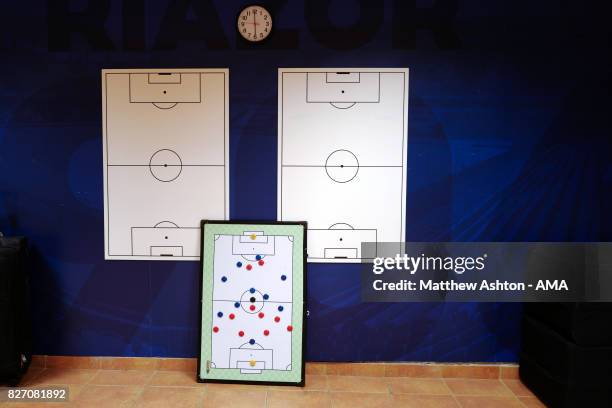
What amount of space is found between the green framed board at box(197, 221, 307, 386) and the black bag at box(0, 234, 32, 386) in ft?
3.57

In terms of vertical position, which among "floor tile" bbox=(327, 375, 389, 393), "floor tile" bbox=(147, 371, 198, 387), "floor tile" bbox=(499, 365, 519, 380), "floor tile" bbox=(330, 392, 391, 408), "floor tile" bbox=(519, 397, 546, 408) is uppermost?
"floor tile" bbox=(499, 365, 519, 380)

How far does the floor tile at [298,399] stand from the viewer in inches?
98.0

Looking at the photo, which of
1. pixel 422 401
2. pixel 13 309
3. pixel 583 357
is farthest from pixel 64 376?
pixel 583 357

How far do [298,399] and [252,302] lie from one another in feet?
2.15

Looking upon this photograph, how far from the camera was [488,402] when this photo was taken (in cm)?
255

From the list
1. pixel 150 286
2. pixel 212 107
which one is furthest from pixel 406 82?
pixel 150 286

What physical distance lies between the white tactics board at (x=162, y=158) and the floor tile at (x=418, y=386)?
1.57m

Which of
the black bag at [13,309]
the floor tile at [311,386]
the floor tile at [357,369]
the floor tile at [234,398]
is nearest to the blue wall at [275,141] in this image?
the floor tile at [357,369]

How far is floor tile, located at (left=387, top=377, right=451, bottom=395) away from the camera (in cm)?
266

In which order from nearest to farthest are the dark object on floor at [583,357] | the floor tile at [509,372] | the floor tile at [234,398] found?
the dark object on floor at [583,357] < the floor tile at [234,398] < the floor tile at [509,372]

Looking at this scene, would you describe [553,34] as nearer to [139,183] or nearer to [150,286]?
[139,183]

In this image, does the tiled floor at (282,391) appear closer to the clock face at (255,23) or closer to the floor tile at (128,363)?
the floor tile at (128,363)

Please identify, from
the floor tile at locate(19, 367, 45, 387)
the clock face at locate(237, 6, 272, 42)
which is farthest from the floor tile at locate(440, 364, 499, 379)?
the floor tile at locate(19, 367, 45, 387)

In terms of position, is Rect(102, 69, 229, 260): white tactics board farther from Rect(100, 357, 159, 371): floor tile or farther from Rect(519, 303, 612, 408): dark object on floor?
Rect(519, 303, 612, 408): dark object on floor
